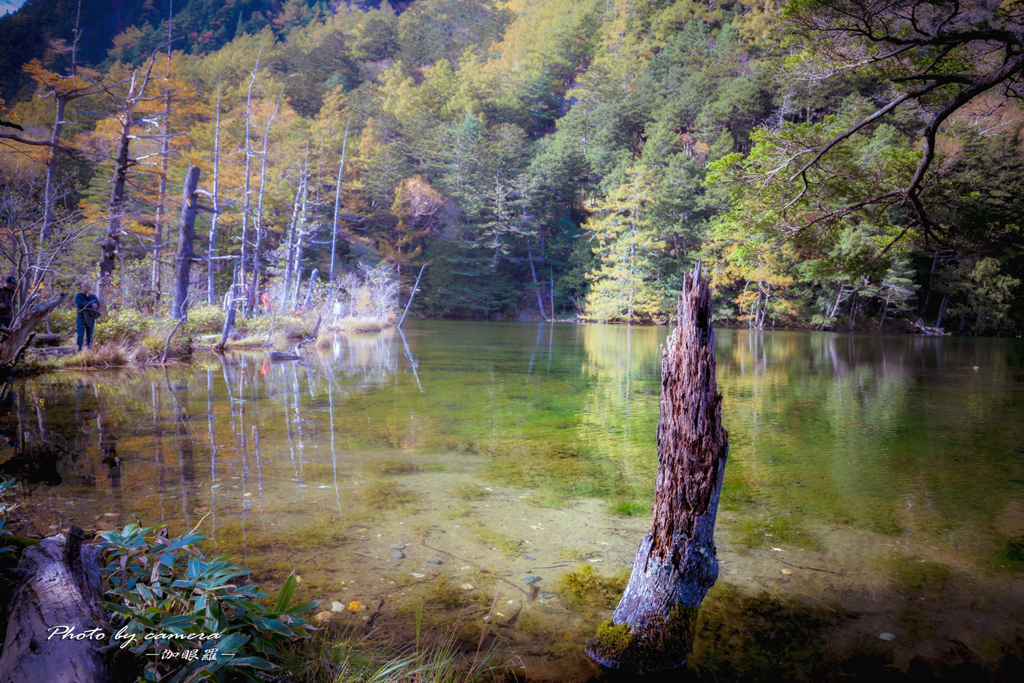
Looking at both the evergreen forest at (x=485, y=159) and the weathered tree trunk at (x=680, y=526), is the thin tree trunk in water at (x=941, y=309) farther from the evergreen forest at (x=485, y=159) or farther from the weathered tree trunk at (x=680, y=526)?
the weathered tree trunk at (x=680, y=526)

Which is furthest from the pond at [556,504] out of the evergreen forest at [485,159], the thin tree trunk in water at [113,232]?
the evergreen forest at [485,159]

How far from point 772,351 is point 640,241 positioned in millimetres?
17491

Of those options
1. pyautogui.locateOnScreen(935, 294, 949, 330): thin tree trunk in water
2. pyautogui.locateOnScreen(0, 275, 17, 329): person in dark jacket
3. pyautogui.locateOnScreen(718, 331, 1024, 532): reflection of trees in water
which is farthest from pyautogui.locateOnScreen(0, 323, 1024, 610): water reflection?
pyautogui.locateOnScreen(935, 294, 949, 330): thin tree trunk in water

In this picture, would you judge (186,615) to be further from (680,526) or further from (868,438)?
(868,438)

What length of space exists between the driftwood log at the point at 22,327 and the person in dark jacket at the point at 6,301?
1.75 meters

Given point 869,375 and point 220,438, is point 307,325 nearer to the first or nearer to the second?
point 220,438

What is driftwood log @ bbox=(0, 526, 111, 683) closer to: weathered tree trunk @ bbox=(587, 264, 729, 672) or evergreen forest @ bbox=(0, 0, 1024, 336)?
weathered tree trunk @ bbox=(587, 264, 729, 672)

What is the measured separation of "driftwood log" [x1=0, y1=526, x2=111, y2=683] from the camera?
1338 millimetres

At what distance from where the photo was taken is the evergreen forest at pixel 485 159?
21594mm

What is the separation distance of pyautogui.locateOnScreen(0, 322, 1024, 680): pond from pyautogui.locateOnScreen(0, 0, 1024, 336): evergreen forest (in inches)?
329

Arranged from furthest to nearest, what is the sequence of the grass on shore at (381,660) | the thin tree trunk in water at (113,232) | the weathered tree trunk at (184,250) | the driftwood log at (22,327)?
the weathered tree trunk at (184,250)
the thin tree trunk in water at (113,232)
the driftwood log at (22,327)
the grass on shore at (381,660)

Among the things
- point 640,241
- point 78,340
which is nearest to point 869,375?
point 78,340

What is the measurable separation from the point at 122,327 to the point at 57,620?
38.0ft

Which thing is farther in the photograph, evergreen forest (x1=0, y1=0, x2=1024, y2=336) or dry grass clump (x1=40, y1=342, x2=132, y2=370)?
evergreen forest (x1=0, y1=0, x2=1024, y2=336)
